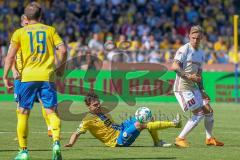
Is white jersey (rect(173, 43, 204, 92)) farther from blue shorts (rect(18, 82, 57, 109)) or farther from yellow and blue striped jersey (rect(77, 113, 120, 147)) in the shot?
blue shorts (rect(18, 82, 57, 109))

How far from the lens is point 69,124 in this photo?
2017 cm

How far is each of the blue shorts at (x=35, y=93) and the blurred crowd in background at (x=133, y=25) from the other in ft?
62.0

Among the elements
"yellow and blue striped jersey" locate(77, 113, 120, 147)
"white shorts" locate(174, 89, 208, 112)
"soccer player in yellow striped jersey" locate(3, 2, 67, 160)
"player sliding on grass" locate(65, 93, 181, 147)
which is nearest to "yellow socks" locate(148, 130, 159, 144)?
"player sliding on grass" locate(65, 93, 181, 147)

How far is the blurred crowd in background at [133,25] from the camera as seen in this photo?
32.0 m

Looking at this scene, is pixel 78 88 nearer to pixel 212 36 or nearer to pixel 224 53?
pixel 224 53

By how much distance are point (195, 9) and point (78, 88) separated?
1122 centimetres

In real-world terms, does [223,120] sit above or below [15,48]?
below

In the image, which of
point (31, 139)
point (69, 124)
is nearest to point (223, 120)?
point (69, 124)

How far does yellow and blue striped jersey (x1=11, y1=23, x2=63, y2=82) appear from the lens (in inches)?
464

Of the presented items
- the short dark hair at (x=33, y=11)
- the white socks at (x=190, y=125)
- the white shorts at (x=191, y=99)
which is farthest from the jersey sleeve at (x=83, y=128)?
the short dark hair at (x=33, y=11)

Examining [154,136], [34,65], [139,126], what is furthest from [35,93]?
[154,136]

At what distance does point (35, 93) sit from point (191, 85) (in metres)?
3.80

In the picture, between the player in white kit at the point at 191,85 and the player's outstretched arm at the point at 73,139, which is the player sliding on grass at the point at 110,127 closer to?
the player's outstretched arm at the point at 73,139

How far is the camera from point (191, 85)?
48.2 feet
